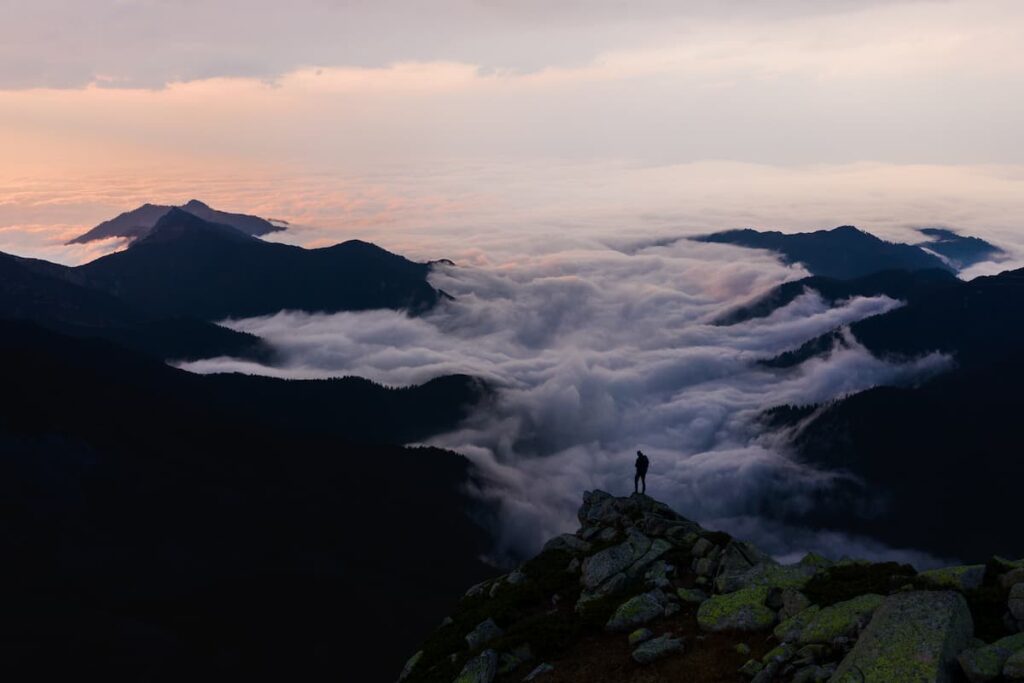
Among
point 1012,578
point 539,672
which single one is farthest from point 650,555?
point 1012,578

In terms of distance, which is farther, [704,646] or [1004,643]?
[704,646]

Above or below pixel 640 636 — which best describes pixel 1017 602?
above

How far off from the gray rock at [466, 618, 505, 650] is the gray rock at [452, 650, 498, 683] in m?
3.79

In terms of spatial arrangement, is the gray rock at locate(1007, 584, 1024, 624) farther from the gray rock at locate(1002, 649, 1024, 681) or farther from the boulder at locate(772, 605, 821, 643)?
the boulder at locate(772, 605, 821, 643)

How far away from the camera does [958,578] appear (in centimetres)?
2909

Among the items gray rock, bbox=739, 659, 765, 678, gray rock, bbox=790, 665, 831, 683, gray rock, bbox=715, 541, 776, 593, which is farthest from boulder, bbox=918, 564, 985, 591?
gray rock, bbox=715, 541, 776, 593

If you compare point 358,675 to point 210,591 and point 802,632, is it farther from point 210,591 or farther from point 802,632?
point 802,632

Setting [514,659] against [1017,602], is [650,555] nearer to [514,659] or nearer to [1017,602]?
[514,659]

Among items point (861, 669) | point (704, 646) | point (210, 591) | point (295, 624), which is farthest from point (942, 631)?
point (210, 591)

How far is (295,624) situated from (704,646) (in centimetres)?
19049

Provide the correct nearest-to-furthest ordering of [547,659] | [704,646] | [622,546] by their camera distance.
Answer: [704,646], [547,659], [622,546]

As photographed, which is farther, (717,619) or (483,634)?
(483,634)

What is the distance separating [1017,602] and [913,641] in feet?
17.9

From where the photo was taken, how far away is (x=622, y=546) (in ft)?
147
